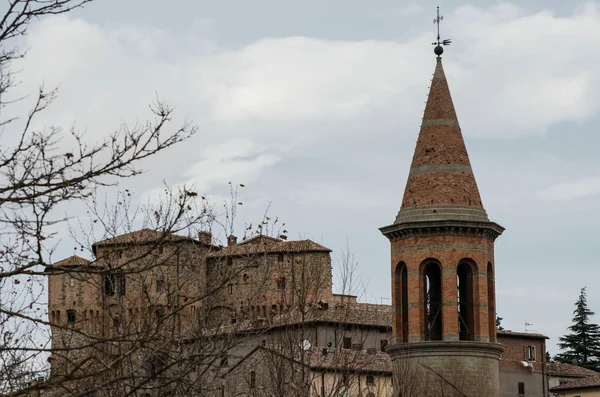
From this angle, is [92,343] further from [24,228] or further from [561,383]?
[561,383]

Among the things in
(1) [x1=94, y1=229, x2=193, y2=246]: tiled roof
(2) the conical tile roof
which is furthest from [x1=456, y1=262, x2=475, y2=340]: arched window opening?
(1) [x1=94, y1=229, x2=193, y2=246]: tiled roof

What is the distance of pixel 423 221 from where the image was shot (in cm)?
3866

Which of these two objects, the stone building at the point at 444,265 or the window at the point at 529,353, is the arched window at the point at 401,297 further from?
the window at the point at 529,353

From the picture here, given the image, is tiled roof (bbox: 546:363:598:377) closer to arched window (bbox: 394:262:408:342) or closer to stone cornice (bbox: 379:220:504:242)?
arched window (bbox: 394:262:408:342)

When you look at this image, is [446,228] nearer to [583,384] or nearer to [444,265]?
[444,265]

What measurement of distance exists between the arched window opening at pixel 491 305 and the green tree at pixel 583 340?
39.1 m

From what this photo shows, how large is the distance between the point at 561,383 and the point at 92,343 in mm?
58112

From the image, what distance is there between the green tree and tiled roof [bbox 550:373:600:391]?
14.6m

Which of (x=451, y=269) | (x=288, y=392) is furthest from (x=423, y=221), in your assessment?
(x=288, y=392)

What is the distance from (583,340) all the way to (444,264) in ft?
137

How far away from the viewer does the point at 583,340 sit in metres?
77.9

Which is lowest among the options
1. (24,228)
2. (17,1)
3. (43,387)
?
(43,387)

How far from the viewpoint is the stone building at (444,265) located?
37794mm

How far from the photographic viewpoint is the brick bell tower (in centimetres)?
3778
